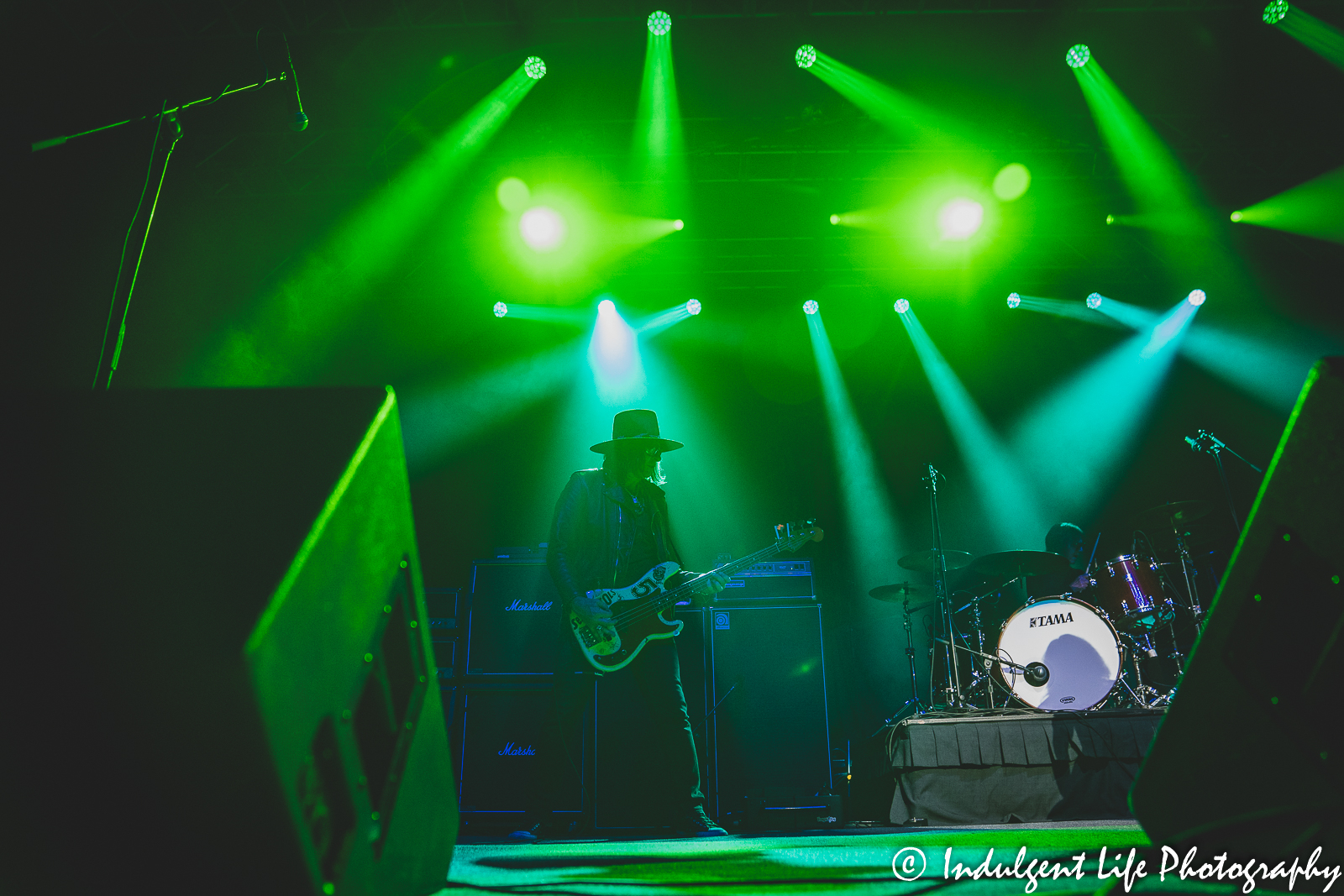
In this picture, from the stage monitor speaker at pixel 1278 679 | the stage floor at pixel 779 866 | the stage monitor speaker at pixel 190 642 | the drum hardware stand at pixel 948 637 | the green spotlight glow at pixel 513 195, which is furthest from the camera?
the green spotlight glow at pixel 513 195

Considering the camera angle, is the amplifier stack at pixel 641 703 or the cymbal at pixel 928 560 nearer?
the amplifier stack at pixel 641 703

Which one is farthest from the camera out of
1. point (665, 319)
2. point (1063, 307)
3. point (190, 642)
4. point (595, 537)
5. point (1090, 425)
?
point (1090, 425)

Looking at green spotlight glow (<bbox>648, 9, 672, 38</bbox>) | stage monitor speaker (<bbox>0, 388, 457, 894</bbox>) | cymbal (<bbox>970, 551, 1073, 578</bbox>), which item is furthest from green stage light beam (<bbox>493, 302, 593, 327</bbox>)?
stage monitor speaker (<bbox>0, 388, 457, 894</bbox>)

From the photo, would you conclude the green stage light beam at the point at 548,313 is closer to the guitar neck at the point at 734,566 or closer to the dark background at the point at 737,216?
the dark background at the point at 737,216

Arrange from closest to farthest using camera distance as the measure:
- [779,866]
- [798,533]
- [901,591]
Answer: [779,866] < [798,533] < [901,591]

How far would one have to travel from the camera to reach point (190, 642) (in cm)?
69

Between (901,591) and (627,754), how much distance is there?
2.18m

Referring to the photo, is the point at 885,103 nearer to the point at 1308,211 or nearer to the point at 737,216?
the point at 737,216

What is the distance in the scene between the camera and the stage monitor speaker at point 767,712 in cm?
477

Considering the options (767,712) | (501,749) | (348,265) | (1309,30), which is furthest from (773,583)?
(1309,30)

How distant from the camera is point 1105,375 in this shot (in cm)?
693

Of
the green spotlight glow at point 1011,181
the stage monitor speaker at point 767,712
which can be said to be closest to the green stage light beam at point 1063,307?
the green spotlight glow at point 1011,181

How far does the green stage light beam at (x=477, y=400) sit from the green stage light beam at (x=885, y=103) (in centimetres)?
327

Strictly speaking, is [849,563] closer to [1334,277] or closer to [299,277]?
[1334,277]
